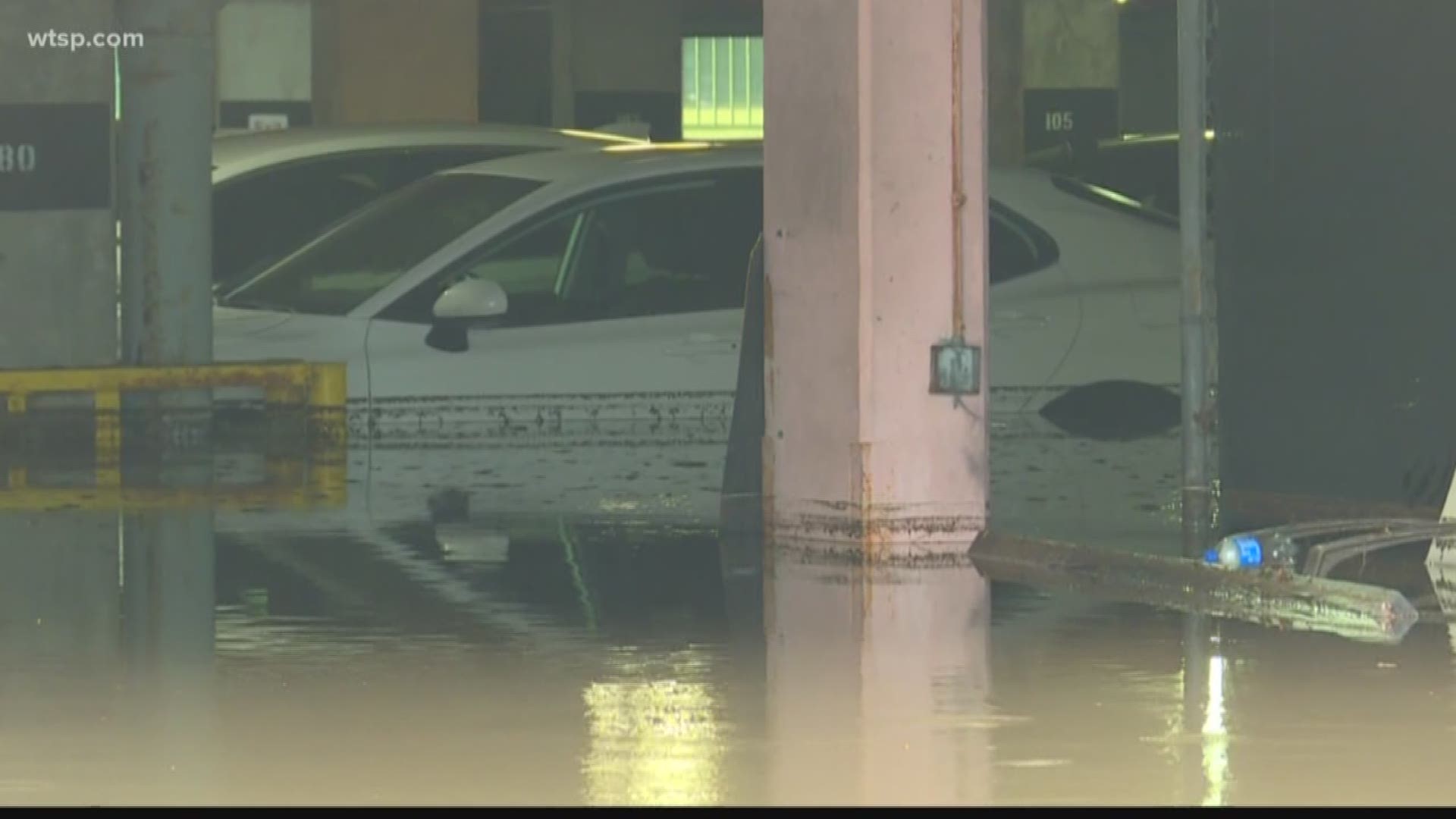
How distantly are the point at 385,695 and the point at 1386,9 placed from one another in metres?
4.75

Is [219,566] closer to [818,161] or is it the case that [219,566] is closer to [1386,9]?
[818,161]

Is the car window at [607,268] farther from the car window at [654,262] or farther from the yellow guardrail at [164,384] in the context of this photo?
the yellow guardrail at [164,384]

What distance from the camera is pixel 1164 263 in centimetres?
1474

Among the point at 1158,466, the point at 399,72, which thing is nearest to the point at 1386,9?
the point at 1158,466

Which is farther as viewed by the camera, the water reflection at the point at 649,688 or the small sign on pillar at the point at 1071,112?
the small sign on pillar at the point at 1071,112

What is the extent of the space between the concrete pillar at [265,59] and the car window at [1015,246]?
18027 mm

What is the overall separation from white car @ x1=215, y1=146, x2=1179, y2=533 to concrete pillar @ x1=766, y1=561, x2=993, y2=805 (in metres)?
3.77

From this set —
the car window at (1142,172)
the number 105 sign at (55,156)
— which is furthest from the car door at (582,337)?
the car window at (1142,172)

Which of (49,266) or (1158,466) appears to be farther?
(49,266)

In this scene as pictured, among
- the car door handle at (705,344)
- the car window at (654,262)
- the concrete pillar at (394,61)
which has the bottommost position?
the car door handle at (705,344)

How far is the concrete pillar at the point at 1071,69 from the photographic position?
32844 millimetres

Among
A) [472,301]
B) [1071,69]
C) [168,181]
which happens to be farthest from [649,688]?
[1071,69]

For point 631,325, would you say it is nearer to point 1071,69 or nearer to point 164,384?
point 164,384

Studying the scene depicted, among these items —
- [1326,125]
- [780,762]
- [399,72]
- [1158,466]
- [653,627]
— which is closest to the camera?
[780,762]
